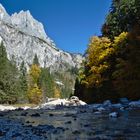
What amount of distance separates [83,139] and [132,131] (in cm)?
326

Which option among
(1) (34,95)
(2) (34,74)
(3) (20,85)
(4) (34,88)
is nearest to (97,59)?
(3) (20,85)

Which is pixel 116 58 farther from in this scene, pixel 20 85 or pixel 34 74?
pixel 34 74

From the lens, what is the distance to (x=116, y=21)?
67.4m

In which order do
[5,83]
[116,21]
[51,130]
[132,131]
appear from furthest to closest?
[5,83] → [116,21] → [51,130] → [132,131]

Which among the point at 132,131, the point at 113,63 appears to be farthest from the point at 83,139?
the point at 113,63

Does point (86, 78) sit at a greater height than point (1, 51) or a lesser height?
lesser

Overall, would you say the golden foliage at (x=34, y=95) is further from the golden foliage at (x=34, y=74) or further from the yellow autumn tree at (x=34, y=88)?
the golden foliage at (x=34, y=74)

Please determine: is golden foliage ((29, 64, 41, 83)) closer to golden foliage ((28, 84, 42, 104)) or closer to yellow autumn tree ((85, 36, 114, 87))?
golden foliage ((28, 84, 42, 104))

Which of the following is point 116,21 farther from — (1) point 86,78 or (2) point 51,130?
(2) point 51,130

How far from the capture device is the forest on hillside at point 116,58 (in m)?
51.7

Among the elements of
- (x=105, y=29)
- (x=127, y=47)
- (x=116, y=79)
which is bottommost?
(x=116, y=79)

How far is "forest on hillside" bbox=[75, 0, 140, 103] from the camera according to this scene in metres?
51.7

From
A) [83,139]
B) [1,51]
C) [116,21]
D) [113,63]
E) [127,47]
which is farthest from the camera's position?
[1,51]

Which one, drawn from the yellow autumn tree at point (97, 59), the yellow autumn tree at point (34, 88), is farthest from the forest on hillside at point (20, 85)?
the yellow autumn tree at point (97, 59)
